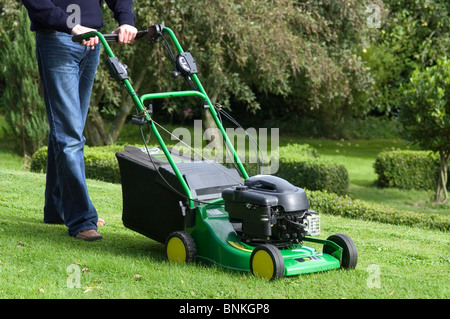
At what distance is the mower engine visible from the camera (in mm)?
3564

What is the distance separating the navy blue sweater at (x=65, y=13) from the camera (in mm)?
4125

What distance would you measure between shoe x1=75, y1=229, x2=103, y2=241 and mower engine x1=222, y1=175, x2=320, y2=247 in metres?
1.05

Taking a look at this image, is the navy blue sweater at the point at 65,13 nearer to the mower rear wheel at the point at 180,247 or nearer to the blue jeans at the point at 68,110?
the blue jeans at the point at 68,110

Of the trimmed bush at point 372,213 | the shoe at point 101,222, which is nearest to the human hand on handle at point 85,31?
the shoe at point 101,222

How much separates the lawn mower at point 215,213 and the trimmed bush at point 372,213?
9.78 feet

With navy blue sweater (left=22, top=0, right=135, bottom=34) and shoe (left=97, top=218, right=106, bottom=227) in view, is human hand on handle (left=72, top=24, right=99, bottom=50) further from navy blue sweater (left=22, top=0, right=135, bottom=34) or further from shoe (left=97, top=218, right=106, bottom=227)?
shoe (left=97, top=218, right=106, bottom=227)

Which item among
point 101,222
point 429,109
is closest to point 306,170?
point 429,109

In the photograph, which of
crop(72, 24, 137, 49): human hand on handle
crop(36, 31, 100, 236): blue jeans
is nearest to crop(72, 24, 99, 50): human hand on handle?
crop(72, 24, 137, 49): human hand on handle

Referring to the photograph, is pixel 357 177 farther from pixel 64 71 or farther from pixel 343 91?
pixel 64 71

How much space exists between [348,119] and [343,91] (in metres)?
7.35

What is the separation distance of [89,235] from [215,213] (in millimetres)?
948

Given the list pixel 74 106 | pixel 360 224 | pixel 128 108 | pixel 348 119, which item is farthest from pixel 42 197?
pixel 348 119

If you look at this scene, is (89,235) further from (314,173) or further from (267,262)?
(314,173)

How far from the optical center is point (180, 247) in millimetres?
3889
